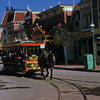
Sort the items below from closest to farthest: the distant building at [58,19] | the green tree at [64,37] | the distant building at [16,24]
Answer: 1. the green tree at [64,37]
2. the distant building at [58,19]
3. the distant building at [16,24]

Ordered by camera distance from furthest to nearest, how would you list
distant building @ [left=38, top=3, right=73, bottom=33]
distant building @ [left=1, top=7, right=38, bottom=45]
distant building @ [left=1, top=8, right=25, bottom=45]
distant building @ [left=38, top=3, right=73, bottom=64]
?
1. distant building @ [left=1, top=8, right=25, bottom=45]
2. distant building @ [left=1, top=7, right=38, bottom=45]
3. distant building @ [left=38, top=3, right=73, bottom=33]
4. distant building @ [left=38, top=3, right=73, bottom=64]

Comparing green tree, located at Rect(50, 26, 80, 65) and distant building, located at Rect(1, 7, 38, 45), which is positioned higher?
distant building, located at Rect(1, 7, 38, 45)

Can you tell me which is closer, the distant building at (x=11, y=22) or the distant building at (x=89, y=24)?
the distant building at (x=89, y=24)

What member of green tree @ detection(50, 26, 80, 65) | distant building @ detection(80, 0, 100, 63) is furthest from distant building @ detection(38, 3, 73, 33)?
green tree @ detection(50, 26, 80, 65)

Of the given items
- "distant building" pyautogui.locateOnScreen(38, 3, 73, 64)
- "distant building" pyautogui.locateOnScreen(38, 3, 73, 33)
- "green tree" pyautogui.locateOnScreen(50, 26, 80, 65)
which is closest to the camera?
"green tree" pyautogui.locateOnScreen(50, 26, 80, 65)

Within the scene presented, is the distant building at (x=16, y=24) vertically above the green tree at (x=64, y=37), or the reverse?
the distant building at (x=16, y=24)

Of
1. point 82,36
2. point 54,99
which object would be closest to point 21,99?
point 54,99

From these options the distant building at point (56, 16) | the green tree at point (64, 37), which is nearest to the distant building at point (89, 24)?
the green tree at point (64, 37)

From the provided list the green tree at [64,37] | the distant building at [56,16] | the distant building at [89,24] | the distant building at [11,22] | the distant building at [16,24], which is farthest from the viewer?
the distant building at [11,22]

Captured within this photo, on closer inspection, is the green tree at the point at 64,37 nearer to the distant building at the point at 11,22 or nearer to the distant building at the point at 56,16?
the distant building at the point at 56,16

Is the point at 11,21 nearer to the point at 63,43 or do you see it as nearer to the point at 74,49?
the point at 74,49

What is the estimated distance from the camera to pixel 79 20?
1299 inches

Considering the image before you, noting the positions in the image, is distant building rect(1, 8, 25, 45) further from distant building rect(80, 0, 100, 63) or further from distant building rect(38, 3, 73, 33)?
distant building rect(80, 0, 100, 63)

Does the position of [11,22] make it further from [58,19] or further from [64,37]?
[64,37]
